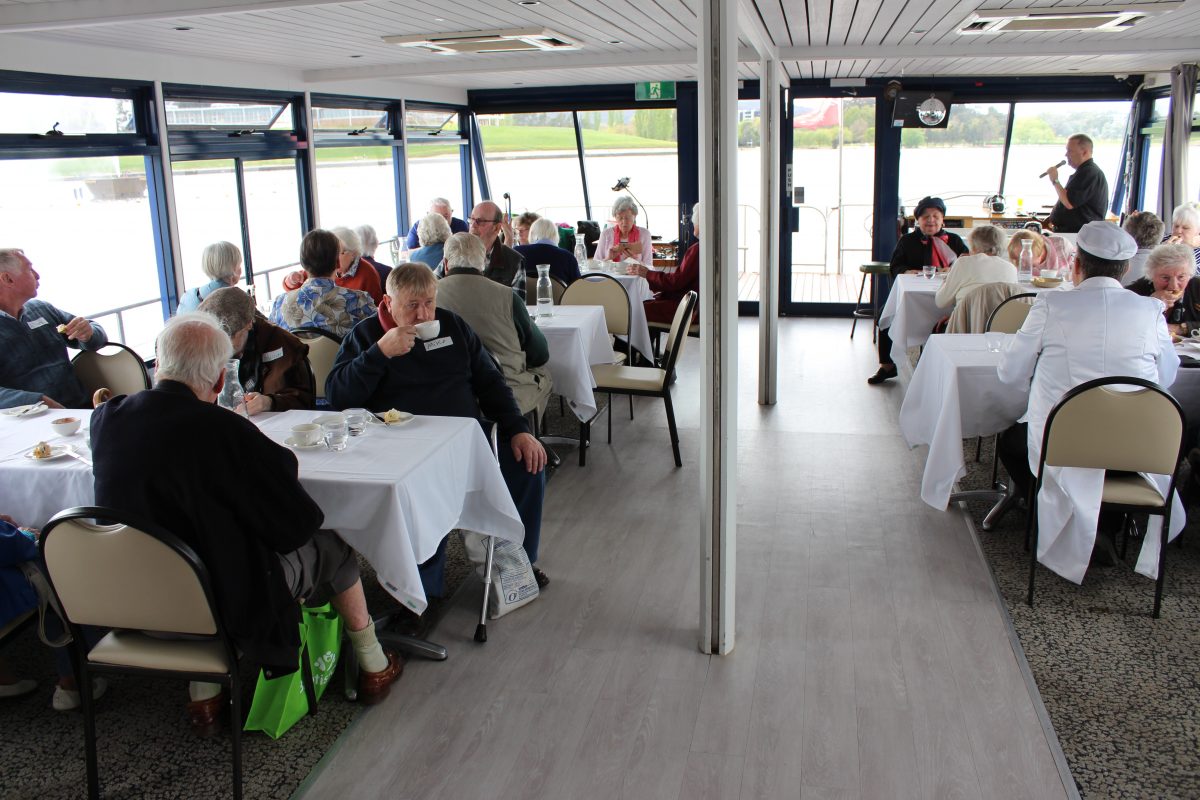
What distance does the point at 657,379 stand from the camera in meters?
5.10

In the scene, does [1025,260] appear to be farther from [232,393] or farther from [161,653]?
[161,653]

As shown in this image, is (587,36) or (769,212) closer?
(769,212)

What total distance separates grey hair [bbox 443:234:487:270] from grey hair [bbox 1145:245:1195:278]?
3071 mm

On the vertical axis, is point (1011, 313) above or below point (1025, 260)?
below

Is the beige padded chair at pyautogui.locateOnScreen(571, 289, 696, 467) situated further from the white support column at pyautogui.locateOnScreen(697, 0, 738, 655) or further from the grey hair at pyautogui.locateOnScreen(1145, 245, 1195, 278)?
the grey hair at pyautogui.locateOnScreen(1145, 245, 1195, 278)

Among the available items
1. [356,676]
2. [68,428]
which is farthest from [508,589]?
[68,428]

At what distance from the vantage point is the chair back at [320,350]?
13.3 feet

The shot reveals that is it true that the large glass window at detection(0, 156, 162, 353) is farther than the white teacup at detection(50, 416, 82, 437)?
Yes

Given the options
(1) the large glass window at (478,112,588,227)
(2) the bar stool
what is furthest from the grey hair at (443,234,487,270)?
(1) the large glass window at (478,112,588,227)

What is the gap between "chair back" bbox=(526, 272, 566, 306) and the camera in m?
6.27

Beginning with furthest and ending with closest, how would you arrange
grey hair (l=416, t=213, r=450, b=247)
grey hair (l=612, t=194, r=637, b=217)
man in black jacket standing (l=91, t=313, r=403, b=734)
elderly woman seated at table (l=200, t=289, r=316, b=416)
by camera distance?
grey hair (l=612, t=194, r=637, b=217)
grey hair (l=416, t=213, r=450, b=247)
elderly woman seated at table (l=200, t=289, r=316, b=416)
man in black jacket standing (l=91, t=313, r=403, b=734)

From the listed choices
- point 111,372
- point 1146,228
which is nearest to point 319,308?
point 111,372

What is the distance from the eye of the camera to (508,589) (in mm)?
3490

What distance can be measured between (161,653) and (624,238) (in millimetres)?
6120
